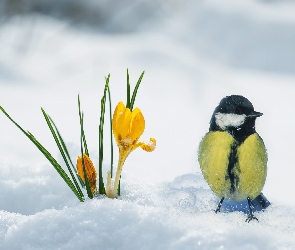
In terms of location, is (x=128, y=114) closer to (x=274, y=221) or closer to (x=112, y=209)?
(x=112, y=209)

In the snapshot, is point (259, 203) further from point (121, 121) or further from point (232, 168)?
point (121, 121)

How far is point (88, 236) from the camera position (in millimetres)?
857

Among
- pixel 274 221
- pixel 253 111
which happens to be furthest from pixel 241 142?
pixel 274 221

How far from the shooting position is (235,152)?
3.15 feet

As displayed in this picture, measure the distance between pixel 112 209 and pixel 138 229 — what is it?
72 millimetres

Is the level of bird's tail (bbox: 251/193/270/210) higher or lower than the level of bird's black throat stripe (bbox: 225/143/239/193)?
lower

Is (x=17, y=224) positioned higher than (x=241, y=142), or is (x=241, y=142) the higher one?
(x=241, y=142)

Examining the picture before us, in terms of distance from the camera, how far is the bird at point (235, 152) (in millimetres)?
951

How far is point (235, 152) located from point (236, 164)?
0.02 metres

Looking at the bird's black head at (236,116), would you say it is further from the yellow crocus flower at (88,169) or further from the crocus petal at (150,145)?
the yellow crocus flower at (88,169)

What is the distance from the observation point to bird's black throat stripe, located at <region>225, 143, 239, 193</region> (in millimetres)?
960

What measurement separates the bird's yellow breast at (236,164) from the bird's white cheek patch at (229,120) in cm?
2

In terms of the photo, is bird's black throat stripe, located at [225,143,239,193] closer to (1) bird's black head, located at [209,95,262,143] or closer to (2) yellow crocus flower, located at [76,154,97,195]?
(1) bird's black head, located at [209,95,262,143]

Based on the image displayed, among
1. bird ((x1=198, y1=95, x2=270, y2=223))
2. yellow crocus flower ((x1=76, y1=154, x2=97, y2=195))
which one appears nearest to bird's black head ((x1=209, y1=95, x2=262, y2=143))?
bird ((x1=198, y1=95, x2=270, y2=223))
